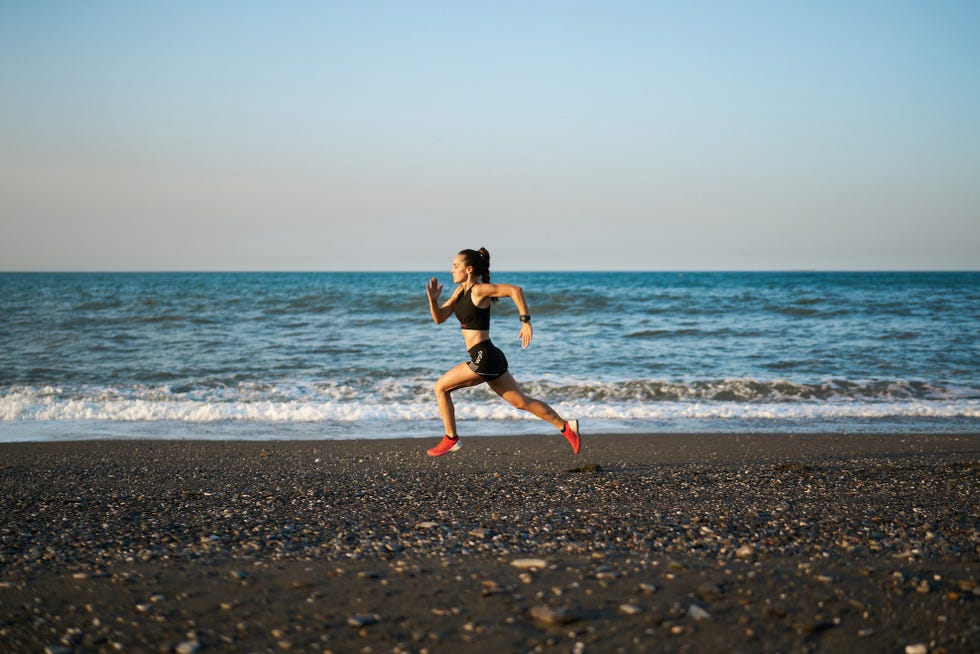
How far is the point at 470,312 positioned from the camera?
271 inches

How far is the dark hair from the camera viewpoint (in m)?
6.84

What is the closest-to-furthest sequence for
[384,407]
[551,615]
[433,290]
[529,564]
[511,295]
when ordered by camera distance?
[551,615] < [529,564] < [511,295] < [433,290] < [384,407]

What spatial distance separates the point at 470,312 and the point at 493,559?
3260 mm

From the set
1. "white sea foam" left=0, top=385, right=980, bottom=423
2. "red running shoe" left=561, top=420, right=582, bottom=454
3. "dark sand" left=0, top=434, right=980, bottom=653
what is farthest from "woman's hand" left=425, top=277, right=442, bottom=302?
"white sea foam" left=0, top=385, right=980, bottom=423

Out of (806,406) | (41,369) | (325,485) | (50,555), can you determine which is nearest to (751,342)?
(806,406)

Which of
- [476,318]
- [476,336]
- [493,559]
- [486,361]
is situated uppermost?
[476,318]

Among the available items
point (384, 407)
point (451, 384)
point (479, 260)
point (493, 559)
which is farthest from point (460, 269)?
point (384, 407)

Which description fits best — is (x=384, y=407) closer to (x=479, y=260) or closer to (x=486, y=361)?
(x=486, y=361)

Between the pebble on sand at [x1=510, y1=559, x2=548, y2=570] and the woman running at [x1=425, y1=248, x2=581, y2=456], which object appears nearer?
the pebble on sand at [x1=510, y1=559, x2=548, y2=570]

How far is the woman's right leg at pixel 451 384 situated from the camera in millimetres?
7000

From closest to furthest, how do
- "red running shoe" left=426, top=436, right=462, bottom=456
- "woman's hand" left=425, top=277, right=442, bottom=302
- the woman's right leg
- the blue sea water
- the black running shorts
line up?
1. "woman's hand" left=425, top=277, right=442, bottom=302
2. the black running shorts
3. the woman's right leg
4. "red running shoe" left=426, top=436, right=462, bottom=456
5. the blue sea water

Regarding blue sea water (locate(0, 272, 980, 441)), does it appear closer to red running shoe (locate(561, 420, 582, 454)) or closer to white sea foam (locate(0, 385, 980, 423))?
white sea foam (locate(0, 385, 980, 423))

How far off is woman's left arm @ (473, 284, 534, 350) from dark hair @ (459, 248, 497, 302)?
17cm

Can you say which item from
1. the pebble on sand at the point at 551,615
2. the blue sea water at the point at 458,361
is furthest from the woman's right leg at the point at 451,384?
the pebble on sand at the point at 551,615
